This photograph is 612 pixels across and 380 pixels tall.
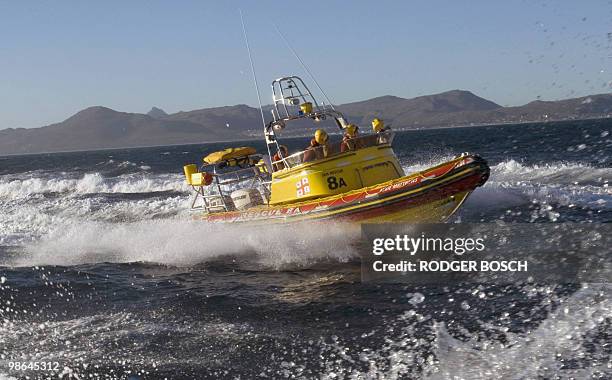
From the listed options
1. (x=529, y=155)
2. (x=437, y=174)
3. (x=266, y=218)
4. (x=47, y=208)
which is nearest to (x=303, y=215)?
(x=266, y=218)

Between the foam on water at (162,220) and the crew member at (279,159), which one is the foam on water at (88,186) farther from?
the crew member at (279,159)

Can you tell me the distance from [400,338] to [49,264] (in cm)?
953

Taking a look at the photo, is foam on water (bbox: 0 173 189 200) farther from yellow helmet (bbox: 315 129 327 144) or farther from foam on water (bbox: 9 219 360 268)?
yellow helmet (bbox: 315 129 327 144)

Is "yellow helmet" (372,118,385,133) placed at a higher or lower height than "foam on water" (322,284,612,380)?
higher

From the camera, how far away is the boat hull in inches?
480

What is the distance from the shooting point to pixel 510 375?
5891 millimetres

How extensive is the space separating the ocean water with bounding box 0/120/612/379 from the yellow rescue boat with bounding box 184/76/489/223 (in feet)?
1.62

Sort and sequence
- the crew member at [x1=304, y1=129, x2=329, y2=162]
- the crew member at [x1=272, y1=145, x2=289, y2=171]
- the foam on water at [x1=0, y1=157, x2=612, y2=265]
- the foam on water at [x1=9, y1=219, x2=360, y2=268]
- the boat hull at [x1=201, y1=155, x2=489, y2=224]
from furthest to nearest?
1. the crew member at [x1=272, y1=145, x2=289, y2=171]
2. the foam on water at [x1=0, y1=157, x2=612, y2=265]
3. the crew member at [x1=304, y1=129, x2=329, y2=162]
4. the foam on water at [x1=9, y1=219, x2=360, y2=268]
5. the boat hull at [x1=201, y1=155, x2=489, y2=224]

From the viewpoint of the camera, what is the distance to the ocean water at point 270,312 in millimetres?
6637

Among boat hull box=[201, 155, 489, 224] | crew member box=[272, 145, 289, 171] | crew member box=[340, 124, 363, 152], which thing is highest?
crew member box=[340, 124, 363, 152]

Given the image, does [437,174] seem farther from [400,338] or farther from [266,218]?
[400,338]

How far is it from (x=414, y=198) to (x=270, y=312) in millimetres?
4336

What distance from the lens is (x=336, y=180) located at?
44.7ft

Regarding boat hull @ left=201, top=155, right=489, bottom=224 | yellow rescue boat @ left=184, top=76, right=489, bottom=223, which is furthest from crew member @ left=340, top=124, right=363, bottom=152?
boat hull @ left=201, top=155, right=489, bottom=224
